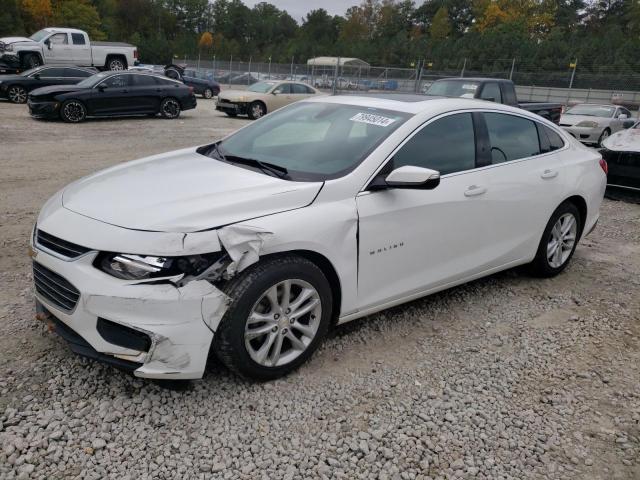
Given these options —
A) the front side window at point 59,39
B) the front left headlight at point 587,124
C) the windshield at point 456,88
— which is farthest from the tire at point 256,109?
the front side window at point 59,39

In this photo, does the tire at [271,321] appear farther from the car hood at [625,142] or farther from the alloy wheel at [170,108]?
the alloy wheel at [170,108]

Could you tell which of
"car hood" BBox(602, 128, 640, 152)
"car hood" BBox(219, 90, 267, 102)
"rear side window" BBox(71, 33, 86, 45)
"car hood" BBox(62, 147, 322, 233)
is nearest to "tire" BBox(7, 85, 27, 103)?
"rear side window" BBox(71, 33, 86, 45)

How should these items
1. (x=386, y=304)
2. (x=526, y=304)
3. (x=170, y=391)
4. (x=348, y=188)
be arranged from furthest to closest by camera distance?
(x=526, y=304) → (x=386, y=304) → (x=348, y=188) → (x=170, y=391)

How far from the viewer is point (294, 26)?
4569 inches

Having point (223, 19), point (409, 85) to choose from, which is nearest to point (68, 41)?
point (409, 85)

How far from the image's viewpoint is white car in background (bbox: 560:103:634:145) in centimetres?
1480

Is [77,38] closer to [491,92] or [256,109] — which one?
[256,109]

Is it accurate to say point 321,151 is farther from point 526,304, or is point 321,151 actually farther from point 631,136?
point 631,136

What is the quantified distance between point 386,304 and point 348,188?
2.72 ft

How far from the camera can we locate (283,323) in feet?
9.72

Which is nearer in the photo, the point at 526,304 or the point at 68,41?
the point at 526,304

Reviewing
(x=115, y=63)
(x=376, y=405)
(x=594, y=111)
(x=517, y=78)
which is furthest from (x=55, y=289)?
(x=517, y=78)

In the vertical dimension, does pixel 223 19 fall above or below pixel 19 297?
above

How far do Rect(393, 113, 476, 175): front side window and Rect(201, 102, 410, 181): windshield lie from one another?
0.18 meters
